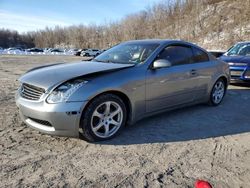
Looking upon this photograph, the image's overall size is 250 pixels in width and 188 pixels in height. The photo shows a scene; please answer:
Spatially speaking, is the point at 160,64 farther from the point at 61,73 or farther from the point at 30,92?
the point at 30,92

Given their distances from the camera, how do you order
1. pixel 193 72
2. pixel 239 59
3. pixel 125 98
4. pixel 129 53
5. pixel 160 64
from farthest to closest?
1. pixel 239 59
2. pixel 193 72
3. pixel 129 53
4. pixel 160 64
5. pixel 125 98

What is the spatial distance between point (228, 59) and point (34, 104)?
7330 mm

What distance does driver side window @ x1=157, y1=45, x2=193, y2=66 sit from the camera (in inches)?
194

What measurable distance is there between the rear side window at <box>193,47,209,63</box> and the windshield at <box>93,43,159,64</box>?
3.64ft

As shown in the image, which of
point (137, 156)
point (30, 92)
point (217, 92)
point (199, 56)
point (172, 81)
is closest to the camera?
point (137, 156)

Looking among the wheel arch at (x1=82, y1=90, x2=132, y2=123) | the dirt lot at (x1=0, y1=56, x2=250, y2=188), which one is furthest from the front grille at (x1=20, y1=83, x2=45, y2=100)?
the wheel arch at (x1=82, y1=90, x2=132, y2=123)

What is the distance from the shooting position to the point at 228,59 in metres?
9.27

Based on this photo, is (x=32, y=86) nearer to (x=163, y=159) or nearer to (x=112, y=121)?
(x=112, y=121)

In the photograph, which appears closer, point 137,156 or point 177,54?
point 137,156

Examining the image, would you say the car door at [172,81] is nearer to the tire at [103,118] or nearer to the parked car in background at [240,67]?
the tire at [103,118]

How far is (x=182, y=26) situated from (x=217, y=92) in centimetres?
4884

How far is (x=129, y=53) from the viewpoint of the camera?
4.97m

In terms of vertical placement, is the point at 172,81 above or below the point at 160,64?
below

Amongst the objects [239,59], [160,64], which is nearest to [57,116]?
[160,64]
